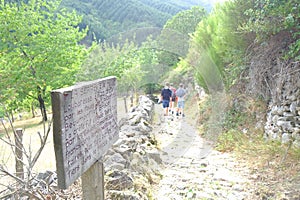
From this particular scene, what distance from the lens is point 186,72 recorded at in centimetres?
1577

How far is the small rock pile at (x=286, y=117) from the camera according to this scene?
3.97 m

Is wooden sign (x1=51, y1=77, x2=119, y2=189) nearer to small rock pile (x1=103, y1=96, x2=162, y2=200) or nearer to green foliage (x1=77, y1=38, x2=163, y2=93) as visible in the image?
small rock pile (x1=103, y1=96, x2=162, y2=200)

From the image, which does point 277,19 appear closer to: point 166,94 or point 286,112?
point 286,112

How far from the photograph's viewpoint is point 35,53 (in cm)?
1088

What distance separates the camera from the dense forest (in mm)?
4695

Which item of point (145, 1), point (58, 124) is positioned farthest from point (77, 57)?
point (145, 1)

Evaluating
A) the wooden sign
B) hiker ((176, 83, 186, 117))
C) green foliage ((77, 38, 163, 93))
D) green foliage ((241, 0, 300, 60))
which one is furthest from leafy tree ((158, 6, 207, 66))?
the wooden sign

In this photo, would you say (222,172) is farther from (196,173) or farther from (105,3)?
(105,3)

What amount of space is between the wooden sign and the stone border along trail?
1619mm

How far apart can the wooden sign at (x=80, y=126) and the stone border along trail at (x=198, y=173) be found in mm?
1619

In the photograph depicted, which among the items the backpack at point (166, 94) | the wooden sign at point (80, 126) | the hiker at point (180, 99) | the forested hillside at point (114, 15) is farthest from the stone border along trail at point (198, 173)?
the forested hillside at point (114, 15)

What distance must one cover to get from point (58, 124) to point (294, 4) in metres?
4.11

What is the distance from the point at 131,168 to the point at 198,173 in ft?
3.65

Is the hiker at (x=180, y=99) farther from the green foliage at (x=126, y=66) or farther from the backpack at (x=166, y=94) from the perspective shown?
the green foliage at (x=126, y=66)
